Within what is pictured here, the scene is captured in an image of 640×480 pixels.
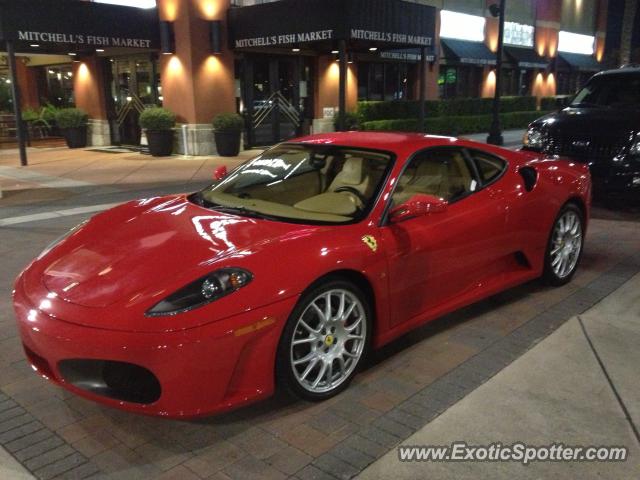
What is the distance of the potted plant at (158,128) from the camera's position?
52.3 feet

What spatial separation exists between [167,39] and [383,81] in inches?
343

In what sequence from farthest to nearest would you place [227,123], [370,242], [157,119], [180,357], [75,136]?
[75,136] < [157,119] < [227,123] < [370,242] < [180,357]

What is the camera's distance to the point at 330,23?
13617mm

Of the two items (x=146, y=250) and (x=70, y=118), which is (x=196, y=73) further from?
(x=146, y=250)

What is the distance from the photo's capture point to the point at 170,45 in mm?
15984

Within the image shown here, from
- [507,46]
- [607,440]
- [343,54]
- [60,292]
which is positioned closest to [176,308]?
[60,292]

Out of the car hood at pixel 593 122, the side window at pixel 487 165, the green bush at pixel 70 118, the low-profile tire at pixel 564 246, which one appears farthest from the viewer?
the green bush at pixel 70 118

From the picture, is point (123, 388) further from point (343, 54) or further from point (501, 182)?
point (343, 54)

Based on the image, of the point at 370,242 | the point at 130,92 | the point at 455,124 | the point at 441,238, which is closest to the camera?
the point at 370,242

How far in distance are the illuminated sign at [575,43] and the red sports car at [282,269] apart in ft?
104

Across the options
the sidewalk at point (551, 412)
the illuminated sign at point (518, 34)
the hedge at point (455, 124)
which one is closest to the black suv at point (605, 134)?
the sidewalk at point (551, 412)

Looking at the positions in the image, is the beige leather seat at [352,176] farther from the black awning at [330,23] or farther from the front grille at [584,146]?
the black awning at [330,23]

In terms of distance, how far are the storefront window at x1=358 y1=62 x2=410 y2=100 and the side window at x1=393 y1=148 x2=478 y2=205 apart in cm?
1720

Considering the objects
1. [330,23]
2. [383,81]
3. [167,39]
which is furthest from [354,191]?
[383,81]
